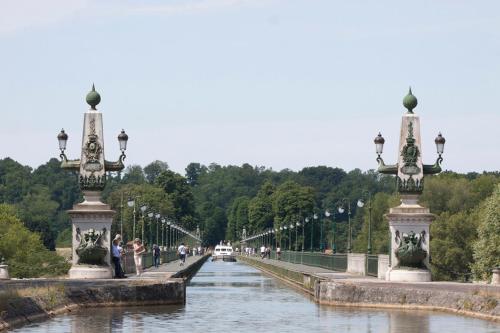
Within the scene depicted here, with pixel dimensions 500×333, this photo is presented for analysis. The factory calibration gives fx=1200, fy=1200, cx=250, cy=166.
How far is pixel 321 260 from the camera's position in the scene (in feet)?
266

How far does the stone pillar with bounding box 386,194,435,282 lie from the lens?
4544 cm

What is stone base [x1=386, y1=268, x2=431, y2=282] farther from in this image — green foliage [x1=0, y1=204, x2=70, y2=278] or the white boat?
the white boat

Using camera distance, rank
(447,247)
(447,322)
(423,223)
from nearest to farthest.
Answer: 1. (447,322)
2. (423,223)
3. (447,247)

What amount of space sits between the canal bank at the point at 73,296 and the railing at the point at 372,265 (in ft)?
43.6

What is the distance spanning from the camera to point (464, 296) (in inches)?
1405

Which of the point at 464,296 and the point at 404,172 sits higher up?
the point at 404,172

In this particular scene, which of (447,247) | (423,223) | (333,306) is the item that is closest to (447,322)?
(333,306)

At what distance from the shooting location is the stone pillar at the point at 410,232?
4544 cm

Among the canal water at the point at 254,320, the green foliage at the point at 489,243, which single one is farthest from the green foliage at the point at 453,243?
the canal water at the point at 254,320

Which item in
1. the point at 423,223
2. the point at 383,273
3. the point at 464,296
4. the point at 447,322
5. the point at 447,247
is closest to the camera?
the point at 447,322

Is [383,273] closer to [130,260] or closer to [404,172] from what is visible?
[404,172]

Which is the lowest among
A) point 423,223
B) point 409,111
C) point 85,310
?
point 85,310

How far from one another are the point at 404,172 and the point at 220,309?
10.6 m

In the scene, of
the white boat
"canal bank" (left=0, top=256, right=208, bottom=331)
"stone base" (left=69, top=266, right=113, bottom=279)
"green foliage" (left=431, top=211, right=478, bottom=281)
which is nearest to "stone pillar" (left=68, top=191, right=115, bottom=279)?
"stone base" (left=69, top=266, right=113, bottom=279)
